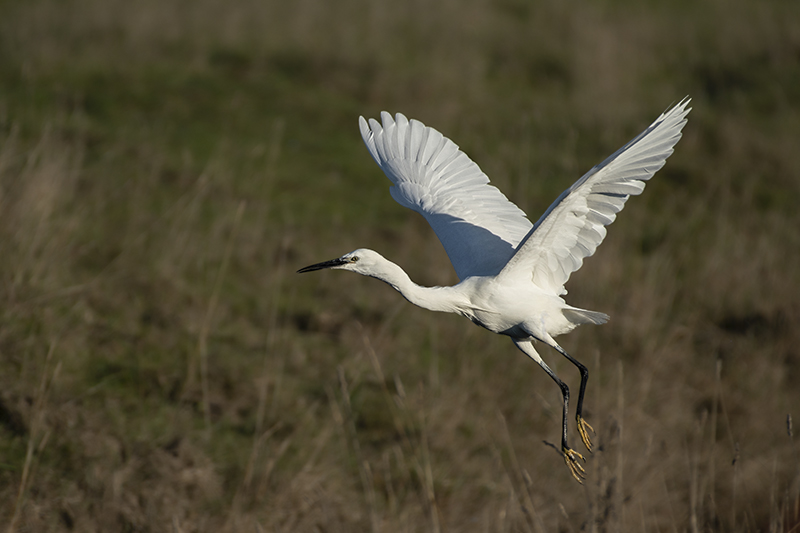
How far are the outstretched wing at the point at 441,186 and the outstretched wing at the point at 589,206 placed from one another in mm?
448

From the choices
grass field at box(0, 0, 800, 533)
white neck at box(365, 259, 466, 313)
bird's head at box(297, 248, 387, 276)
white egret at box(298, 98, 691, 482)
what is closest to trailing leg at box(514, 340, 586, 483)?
white egret at box(298, 98, 691, 482)

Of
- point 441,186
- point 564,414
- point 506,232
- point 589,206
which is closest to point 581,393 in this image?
point 564,414

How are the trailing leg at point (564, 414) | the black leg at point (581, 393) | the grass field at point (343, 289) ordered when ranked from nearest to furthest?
1. the trailing leg at point (564, 414)
2. the black leg at point (581, 393)
3. the grass field at point (343, 289)

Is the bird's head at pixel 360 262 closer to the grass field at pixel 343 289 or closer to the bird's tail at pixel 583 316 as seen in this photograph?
the grass field at pixel 343 289

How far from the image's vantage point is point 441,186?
3.97 m

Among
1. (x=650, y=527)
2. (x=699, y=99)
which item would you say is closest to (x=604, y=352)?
(x=650, y=527)

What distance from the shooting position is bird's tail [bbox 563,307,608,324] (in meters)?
3.02

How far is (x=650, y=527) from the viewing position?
416 centimetres

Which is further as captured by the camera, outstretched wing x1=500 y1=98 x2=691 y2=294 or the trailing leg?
the trailing leg

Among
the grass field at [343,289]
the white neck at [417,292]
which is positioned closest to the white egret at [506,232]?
the white neck at [417,292]

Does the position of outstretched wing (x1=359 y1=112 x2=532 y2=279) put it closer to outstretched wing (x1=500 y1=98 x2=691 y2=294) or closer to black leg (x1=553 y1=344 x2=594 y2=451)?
outstretched wing (x1=500 y1=98 x2=691 y2=294)

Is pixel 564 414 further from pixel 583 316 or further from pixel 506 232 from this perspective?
pixel 506 232

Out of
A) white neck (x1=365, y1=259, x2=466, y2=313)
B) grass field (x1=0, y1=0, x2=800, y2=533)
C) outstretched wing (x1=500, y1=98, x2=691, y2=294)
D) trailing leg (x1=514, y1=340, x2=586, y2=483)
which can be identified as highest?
outstretched wing (x1=500, y1=98, x2=691, y2=294)

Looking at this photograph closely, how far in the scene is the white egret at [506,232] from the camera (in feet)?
8.70
